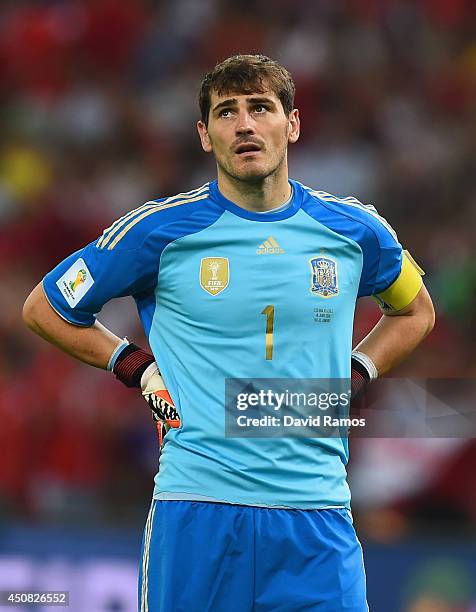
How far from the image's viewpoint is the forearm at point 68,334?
3.66 meters

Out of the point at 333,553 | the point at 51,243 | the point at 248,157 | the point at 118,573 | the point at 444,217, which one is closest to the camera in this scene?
the point at 333,553

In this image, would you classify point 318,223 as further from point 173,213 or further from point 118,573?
point 118,573

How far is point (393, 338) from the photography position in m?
3.92

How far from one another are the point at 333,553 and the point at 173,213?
111cm

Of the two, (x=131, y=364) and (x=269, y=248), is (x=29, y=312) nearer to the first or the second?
(x=131, y=364)

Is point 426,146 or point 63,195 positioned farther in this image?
point 63,195

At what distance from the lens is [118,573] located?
5680 millimetres

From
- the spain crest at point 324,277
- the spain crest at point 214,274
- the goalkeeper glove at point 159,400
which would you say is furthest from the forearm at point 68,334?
the spain crest at point 324,277

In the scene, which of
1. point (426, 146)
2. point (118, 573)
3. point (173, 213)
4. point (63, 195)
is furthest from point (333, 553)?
point (63, 195)

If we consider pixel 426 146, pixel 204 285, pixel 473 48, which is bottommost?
pixel 204 285

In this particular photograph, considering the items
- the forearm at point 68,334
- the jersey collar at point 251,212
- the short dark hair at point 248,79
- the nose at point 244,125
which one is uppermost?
the short dark hair at point 248,79

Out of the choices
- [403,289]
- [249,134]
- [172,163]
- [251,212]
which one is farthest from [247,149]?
[172,163]

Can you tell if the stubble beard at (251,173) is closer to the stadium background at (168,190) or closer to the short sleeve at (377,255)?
the short sleeve at (377,255)

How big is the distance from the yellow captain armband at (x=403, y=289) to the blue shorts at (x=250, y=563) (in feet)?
2.85
